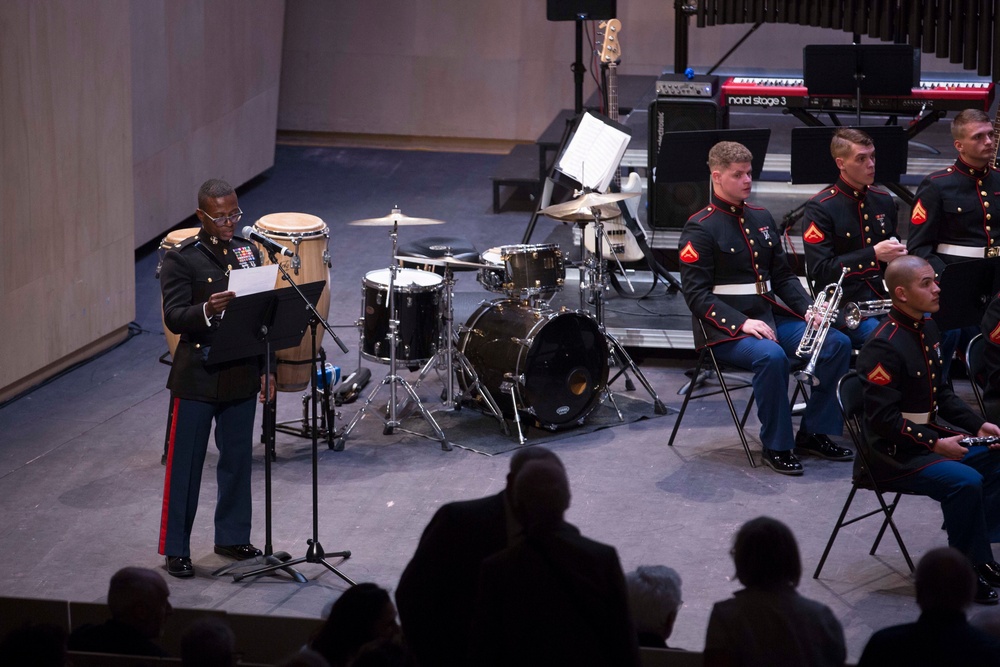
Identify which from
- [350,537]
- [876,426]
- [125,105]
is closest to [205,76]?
[125,105]

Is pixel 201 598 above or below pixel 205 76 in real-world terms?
below

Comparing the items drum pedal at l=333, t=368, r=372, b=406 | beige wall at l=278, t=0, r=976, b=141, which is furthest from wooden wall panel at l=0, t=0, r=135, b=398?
beige wall at l=278, t=0, r=976, b=141

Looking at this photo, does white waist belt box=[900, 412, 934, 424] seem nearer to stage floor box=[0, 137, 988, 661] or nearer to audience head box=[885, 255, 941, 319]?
audience head box=[885, 255, 941, 319]

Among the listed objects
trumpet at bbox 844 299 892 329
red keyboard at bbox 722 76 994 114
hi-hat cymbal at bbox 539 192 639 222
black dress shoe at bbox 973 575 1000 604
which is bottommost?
black dress shoe at bbox 973 575 1000 604

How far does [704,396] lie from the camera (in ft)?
25.1

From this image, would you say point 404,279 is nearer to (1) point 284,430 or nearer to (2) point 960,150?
(1) point 284,430

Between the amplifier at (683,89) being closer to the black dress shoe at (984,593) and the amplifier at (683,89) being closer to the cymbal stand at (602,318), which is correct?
the cymbal stand at (602,318)

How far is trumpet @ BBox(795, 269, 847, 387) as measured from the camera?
670 centimetres

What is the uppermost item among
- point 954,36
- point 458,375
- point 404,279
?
point 954,36

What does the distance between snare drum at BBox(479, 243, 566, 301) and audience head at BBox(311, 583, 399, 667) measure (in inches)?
156

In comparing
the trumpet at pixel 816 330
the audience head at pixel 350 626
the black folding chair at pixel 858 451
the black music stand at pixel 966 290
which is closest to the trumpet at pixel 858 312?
the trumpet at pixel 816 330

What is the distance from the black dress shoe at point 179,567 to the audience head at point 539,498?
272 centimetres

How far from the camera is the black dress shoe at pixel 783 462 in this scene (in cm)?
671

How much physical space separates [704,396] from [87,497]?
3.49 meters
